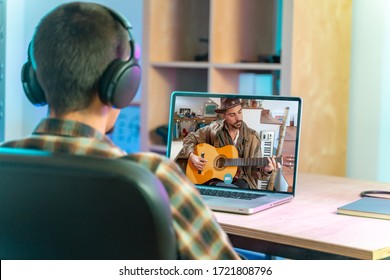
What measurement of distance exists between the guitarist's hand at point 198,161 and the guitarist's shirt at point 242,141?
0.02 meters

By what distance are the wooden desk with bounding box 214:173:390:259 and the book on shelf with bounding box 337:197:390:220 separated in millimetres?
22

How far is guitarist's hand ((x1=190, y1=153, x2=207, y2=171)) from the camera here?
2.28m

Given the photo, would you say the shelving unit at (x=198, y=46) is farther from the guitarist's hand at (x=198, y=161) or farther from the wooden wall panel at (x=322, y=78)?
the guitarist's hand at (x=198, y=161)

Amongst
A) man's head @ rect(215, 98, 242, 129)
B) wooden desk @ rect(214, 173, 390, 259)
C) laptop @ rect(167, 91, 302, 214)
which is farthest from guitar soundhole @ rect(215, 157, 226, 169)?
wooden desk @ rect(214, 173, 390, 259)

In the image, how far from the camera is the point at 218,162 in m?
2.25

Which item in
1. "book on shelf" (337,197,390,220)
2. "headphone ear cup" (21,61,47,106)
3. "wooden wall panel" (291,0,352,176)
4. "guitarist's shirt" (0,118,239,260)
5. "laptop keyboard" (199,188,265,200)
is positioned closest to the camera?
"guitarist's shirt" (0,118,239,260)

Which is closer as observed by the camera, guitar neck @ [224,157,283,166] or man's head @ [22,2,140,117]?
→ man's head @ [22,2,140,117]

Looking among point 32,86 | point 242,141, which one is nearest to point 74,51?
point 32,86

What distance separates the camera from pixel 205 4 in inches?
147

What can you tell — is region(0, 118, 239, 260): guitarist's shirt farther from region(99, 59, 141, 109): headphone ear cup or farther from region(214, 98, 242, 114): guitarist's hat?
region(214, 98, 242, 114): guitarist's hat

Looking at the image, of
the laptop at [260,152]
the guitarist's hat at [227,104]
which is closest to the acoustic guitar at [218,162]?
the laptop at [260,152]

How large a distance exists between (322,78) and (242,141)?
116cm
